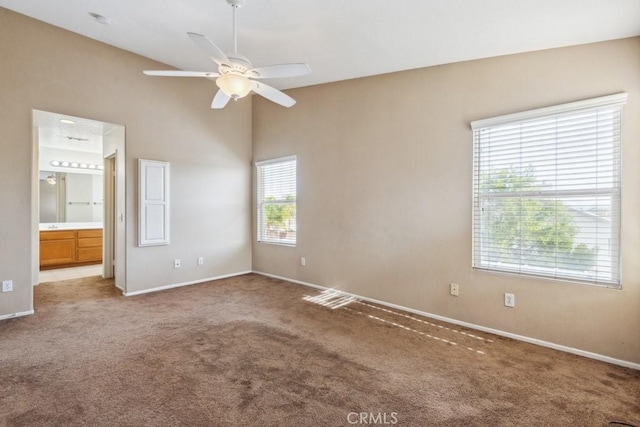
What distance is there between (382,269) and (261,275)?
2437 millimetres

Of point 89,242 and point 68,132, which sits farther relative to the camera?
point 89,242

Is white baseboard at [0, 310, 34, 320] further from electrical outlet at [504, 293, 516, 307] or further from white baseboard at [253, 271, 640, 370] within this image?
electrical outlet at [504, 293, 516, 307]

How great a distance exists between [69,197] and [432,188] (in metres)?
7.75

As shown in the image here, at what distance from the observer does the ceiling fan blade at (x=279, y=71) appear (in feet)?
7.56

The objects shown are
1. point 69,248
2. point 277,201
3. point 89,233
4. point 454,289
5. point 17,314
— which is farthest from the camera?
point 89,233

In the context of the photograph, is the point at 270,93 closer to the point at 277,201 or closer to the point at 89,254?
the point at 277,201

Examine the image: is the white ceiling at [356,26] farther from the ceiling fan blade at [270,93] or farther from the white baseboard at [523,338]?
the white baseboard at [523,338]

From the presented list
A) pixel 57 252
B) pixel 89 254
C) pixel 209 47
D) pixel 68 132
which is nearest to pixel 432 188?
pixel 209 47

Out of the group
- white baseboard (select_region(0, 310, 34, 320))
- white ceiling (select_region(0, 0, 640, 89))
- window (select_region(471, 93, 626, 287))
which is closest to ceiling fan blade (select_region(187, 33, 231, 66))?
white ceiling (select_region(0, 0, 640, 89))

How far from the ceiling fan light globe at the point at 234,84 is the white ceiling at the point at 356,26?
2.79ft

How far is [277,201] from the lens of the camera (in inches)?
206

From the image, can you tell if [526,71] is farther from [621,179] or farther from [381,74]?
[381,74]

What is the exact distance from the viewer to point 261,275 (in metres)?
5.38

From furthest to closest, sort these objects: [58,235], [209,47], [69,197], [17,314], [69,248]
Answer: [69,197] → [69,248] → [58,235] → [17,314] → [209,47]
